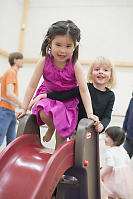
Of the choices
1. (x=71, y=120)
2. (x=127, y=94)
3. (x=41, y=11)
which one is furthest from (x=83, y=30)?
(x=71, y=120)

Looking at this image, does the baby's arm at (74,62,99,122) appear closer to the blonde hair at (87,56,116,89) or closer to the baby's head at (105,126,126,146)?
the blonde hair at (87,56,116,89)

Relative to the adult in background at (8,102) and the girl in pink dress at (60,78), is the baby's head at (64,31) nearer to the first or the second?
the girl in pink dress at (60,78)

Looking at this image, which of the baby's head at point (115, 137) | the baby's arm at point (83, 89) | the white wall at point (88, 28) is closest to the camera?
the baby's arm at point (83, 89)

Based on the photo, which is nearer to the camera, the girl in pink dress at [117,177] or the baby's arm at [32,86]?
the baby's arm at [32,86]

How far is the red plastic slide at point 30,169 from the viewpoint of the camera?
914 mm

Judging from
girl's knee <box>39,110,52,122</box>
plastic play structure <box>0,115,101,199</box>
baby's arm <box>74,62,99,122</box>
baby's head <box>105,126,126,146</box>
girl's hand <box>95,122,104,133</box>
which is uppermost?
baby's arm <box>74,62,99,122</box>

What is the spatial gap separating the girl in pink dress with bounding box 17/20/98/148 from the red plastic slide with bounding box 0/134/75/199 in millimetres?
179

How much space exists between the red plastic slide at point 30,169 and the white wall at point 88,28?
12.1 ft

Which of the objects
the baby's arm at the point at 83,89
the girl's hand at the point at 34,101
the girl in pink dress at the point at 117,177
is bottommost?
the girl in pink dress at the point at 117,177

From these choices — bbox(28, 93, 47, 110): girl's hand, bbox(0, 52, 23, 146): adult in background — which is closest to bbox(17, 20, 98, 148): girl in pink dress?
bbox(28, 93, 47, 110): girl's hand

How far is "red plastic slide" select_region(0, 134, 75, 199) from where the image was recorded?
91cm

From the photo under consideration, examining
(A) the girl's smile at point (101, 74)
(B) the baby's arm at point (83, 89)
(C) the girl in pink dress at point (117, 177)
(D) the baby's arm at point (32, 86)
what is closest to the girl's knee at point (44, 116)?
(D) the baby's arm at point (32, 86)

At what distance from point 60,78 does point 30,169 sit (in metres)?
0.54

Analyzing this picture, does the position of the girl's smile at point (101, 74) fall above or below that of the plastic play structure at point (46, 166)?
above
